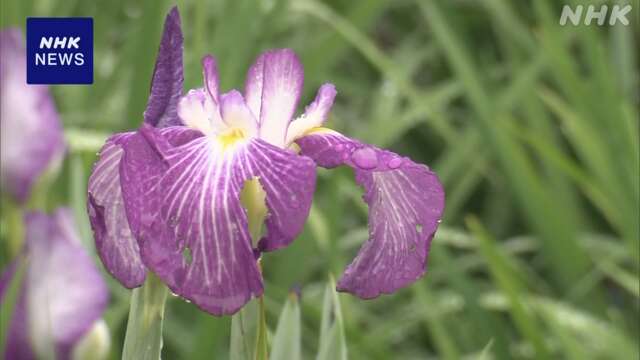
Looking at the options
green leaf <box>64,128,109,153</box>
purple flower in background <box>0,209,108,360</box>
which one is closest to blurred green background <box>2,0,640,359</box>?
green leaf <box>64,128,109,153</box>

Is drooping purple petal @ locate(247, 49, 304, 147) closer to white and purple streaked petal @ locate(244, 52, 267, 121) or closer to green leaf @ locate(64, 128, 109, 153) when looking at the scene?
white and purple streaked petal @ locate(244, 52, 267, 121)

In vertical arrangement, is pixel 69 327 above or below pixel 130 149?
below

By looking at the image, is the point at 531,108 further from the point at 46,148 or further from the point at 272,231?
the point at 272,231


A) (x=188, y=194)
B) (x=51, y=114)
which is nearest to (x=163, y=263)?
(x=188, y=194)

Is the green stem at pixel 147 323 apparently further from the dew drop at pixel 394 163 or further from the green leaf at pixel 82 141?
the green leaf at pixel 82 141

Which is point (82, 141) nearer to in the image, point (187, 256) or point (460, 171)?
point (460, 171)

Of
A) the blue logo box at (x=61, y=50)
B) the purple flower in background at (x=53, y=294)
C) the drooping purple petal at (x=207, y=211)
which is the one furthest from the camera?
the purple flower in background at (x=53, y=294)

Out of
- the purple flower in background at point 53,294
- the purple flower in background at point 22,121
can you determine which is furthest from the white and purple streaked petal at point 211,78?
the purple flower in background at point 22,121

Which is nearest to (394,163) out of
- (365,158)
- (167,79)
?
(365,158)
